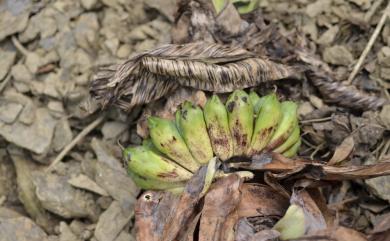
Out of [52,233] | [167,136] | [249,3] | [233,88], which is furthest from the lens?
[249,3]

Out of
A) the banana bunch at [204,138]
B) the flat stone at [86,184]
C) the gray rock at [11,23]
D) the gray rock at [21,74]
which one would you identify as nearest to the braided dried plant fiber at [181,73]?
the banana bunch at [204,138]

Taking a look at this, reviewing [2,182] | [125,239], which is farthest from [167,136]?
[2,182]

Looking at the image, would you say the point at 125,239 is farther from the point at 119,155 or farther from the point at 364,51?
the point at 364,51

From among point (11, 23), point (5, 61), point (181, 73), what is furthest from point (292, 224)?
point (11, 23)

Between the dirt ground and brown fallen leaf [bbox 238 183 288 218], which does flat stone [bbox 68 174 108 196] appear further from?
brown fallen leaf [bbox 238 183 288 218]

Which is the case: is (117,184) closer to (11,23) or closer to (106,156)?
(106,156)

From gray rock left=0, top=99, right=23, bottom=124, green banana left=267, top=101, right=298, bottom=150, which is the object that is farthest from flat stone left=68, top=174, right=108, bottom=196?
green banana left=267, top=101, right=298, bottom=150
